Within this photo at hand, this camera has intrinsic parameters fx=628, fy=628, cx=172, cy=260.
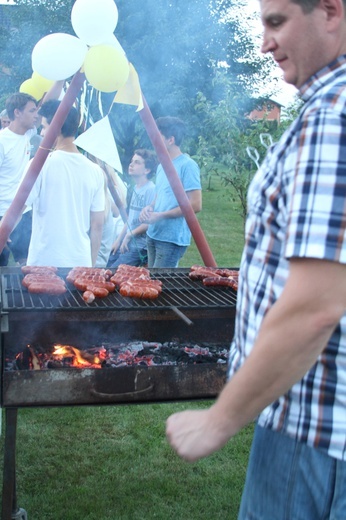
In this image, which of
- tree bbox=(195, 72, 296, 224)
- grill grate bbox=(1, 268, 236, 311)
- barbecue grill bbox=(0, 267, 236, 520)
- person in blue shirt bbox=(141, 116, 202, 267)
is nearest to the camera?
barbecue grill bbox=(0, 267, 236, 520)

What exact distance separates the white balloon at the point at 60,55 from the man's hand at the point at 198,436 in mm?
3734

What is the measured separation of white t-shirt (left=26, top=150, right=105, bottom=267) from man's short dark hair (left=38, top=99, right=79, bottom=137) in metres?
0.18

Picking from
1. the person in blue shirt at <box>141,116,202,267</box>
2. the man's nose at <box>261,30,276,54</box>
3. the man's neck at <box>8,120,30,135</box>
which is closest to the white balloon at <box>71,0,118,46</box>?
the person in blue shirt at <box>141,116,202,267</box>

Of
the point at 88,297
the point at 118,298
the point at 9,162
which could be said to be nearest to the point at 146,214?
the point at 9,162

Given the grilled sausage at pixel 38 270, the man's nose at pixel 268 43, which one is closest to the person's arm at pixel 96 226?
the grilled sausage at pixel 38 270

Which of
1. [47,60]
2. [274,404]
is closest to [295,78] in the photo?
[274,404]

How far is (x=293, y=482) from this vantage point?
1.62 m

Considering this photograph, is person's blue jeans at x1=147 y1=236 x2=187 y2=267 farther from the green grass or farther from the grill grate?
the grill grate

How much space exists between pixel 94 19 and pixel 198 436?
3784 millimetres

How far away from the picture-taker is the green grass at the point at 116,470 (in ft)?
13.1

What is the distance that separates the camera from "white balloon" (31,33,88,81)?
468 cm

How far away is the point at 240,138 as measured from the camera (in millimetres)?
9812

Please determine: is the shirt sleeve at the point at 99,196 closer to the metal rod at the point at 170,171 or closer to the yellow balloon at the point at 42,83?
the metal rod at the point at 170,171

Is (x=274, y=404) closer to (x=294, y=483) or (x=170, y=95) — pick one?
(x=294, y=483)
